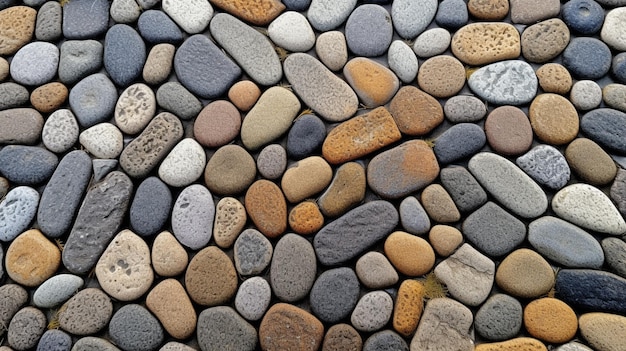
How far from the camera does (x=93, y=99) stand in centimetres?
147

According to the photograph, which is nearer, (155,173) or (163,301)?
(163,301)

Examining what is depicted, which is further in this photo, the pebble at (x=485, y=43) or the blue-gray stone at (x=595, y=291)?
the pebble at (x=485, y=43)

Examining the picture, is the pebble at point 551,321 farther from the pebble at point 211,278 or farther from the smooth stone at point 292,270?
the pebble at point 211,278

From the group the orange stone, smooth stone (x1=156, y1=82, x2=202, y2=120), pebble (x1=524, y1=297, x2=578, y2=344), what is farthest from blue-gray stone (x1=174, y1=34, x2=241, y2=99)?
pebble (x1=524, y1=297, x2=578, y2=344)

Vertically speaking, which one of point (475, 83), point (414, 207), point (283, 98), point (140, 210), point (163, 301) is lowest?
point (163, 301)

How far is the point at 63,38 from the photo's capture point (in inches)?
62.0

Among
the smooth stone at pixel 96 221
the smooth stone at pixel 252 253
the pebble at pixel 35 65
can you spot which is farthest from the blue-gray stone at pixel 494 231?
the pebble at pixel 35 65

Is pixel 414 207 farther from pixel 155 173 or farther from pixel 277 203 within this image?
pixel 155 173

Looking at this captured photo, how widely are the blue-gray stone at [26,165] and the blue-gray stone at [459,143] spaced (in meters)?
1.10

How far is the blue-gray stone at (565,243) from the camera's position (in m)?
1.29

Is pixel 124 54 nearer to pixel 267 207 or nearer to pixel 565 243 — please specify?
pixel 267 207

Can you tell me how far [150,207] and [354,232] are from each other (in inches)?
22.1

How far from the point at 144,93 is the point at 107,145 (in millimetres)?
Result: 186

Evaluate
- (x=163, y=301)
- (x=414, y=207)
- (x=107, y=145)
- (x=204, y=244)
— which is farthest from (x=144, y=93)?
(x=414, y=207)
